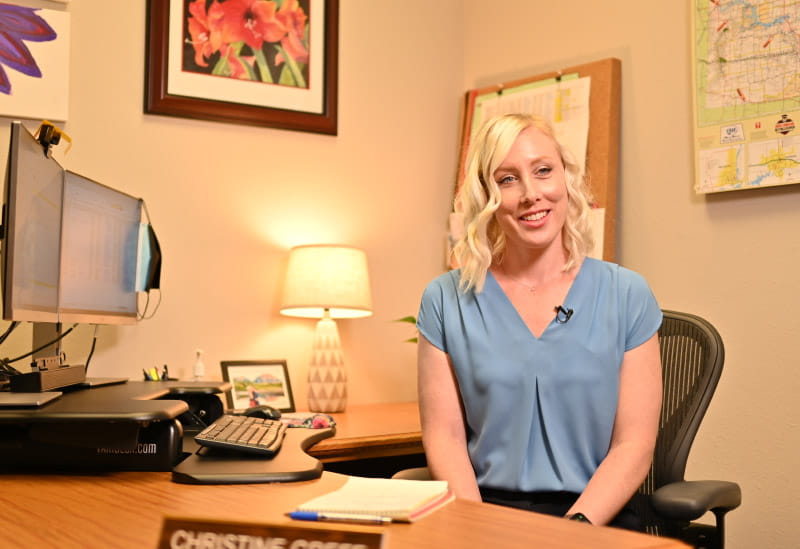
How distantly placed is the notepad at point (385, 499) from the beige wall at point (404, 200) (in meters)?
1.45

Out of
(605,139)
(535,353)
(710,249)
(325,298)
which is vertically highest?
(605,139)

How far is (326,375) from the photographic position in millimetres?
2619

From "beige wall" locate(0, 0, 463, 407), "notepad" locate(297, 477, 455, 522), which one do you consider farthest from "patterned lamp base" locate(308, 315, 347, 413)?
"notepad" locate(297, 477, 455, 522)

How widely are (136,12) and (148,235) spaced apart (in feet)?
2.43

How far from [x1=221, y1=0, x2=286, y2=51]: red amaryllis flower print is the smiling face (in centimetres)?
132

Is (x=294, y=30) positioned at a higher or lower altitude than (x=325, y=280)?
higher

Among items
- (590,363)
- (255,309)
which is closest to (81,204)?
(255,309)

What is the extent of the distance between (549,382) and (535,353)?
0.06 metres

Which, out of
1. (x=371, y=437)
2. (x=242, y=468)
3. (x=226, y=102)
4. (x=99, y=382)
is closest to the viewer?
(x=242, y=468)

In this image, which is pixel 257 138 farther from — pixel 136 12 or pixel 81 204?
pixel 81 204

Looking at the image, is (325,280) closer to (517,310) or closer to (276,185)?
(276,185)

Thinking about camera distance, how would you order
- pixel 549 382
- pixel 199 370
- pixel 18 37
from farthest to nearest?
pixel 199 370 → pixel 18 37 → pixel 549 382

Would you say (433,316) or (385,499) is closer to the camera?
(385,499)

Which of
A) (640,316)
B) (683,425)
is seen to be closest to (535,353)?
(640,316)
